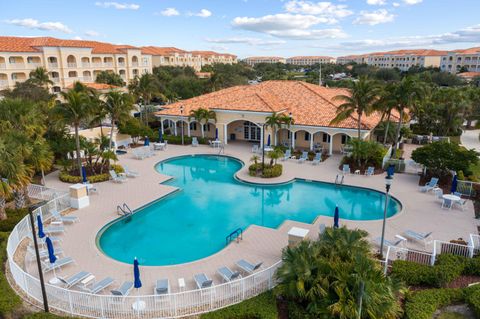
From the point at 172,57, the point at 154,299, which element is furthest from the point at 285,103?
the point at 172,57

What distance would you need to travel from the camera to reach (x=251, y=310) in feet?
36.0

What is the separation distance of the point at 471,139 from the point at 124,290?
4021 centimetres

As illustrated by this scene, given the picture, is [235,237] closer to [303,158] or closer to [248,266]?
[248,266]

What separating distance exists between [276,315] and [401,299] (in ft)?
14.4

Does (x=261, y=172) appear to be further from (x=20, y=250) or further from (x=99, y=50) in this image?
(x=99, y=50)

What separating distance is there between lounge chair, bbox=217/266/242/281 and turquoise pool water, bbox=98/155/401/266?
8.28 ft

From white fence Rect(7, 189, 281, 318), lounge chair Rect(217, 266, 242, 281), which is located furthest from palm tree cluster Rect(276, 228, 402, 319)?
lounge chair Rect(217, 266, 242, 281)

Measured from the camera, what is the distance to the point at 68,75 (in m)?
67.2

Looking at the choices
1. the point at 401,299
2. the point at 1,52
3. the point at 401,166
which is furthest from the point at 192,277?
the point at 1,52

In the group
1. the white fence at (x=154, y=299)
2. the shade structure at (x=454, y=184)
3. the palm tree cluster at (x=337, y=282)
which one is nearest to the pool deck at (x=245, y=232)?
the shade structure at (x=454, y=184)

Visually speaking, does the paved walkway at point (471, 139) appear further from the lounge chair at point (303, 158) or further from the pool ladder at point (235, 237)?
the pool ladder at point (235, 237)

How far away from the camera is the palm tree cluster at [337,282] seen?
9672 millimetres

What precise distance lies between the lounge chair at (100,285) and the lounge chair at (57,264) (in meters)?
2.11

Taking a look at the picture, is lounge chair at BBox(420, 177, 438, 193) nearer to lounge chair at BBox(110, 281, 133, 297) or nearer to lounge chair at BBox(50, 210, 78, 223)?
lounge chair at BBox(110, 281, 133, 297)
